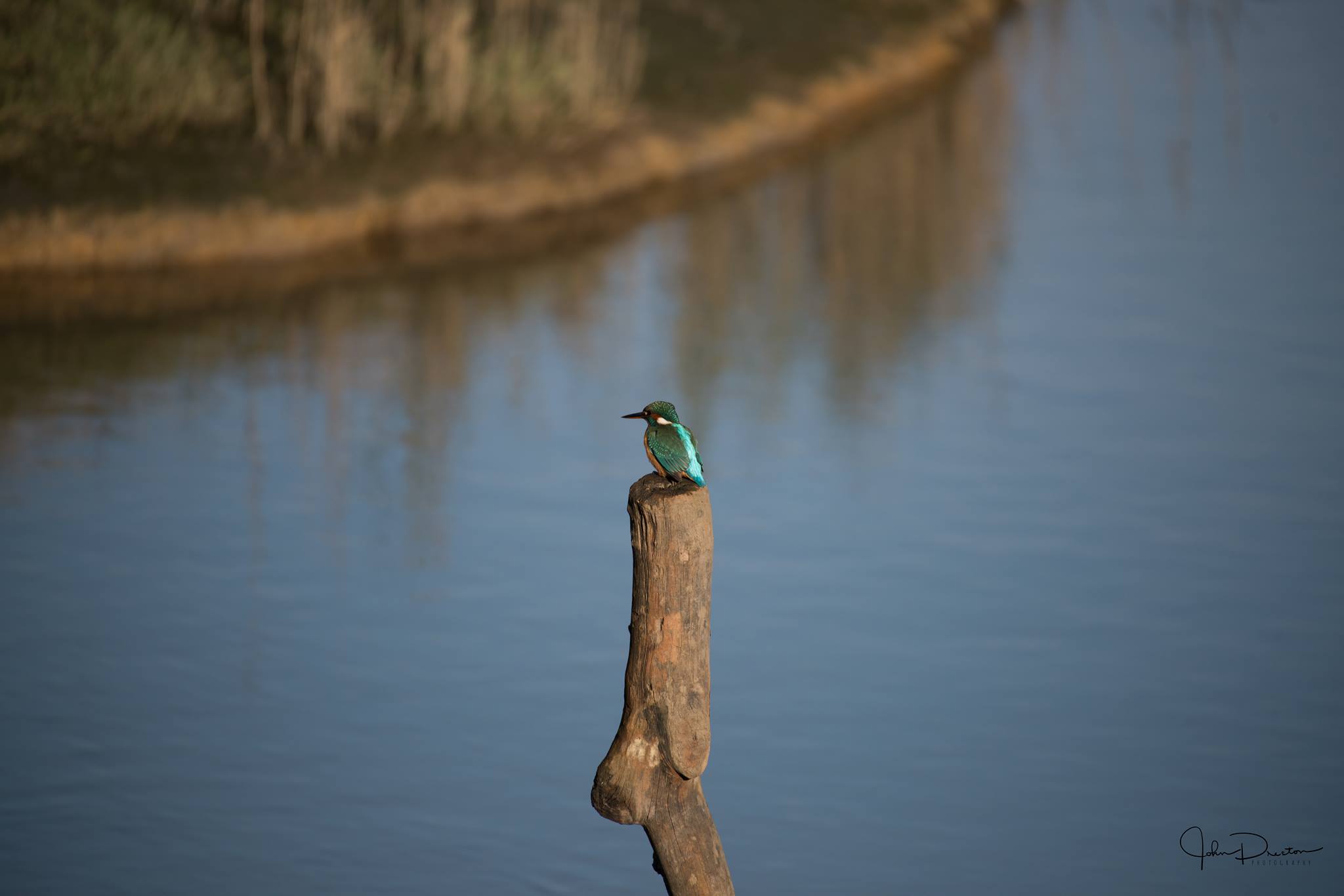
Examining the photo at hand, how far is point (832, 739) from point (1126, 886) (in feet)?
5.51

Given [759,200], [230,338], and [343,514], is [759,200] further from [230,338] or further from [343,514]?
[343,514]

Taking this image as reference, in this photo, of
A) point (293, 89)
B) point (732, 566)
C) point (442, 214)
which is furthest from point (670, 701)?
point (442, 214)

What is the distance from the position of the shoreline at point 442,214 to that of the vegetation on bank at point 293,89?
235 mm

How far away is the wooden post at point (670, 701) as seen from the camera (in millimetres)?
5602

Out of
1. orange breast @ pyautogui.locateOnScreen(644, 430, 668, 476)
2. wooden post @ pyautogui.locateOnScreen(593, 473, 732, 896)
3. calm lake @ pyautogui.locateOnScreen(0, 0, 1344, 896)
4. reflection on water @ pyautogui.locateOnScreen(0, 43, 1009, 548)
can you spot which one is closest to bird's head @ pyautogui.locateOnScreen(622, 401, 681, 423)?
orange breast @ pyautogui.locateOnScreen(644, 430, 668, 476)

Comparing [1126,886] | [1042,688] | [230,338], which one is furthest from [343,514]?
[1126,886]

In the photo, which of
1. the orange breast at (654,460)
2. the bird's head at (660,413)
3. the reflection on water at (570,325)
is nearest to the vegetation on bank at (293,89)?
the reflection on water at (570,325)

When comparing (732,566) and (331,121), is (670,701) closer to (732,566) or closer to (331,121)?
(732,566)

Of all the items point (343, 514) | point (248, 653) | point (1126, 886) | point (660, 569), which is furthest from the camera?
point (343, 514)

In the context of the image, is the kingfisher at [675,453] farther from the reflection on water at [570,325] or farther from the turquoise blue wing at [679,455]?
the reflection on water at [570,325]

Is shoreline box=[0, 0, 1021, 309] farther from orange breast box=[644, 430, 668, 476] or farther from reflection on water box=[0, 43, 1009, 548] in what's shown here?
orange breast box=[644, 430, 668, 476]

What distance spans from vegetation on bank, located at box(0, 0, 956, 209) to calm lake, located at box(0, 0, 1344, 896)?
1391 millimetres

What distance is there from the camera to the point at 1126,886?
795 centimetres

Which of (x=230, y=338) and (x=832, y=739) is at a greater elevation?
(x=230, y=338)
